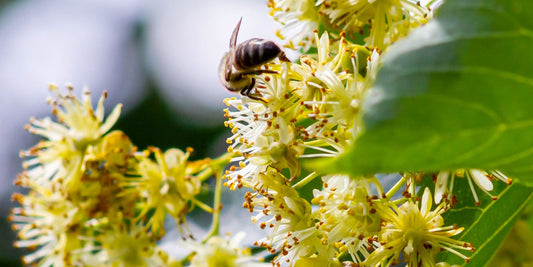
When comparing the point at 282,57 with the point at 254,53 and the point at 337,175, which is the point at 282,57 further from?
the point at 337,175

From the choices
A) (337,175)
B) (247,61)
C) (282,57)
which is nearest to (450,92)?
(337,175)

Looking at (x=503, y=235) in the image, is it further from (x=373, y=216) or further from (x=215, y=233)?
(x=215, y=233)

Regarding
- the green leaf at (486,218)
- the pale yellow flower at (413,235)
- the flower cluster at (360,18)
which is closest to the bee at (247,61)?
the flower cluster at (360,18)

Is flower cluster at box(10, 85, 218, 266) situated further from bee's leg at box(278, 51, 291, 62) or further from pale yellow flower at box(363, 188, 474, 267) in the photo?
pale yellow flower at box(363, 188, 474, 267)

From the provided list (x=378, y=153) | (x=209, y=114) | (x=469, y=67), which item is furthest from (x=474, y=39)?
(x=209, y=114)

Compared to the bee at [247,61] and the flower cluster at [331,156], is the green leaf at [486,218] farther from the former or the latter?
the bee at [247,61]

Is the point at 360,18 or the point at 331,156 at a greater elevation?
the point at 360,18
